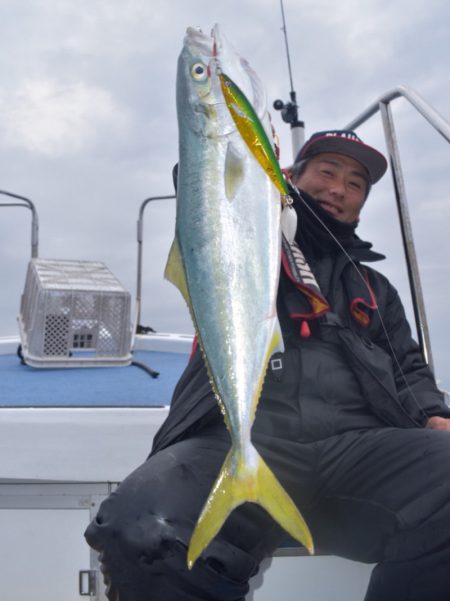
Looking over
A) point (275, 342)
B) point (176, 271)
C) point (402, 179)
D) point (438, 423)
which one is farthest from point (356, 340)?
point (402, 179)

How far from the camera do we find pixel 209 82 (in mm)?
1626

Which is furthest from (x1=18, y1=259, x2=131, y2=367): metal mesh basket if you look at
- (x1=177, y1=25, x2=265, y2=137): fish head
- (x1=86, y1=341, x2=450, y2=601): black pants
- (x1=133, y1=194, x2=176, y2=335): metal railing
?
(x1=177, y1=25, x2=265, y2=137): fish head

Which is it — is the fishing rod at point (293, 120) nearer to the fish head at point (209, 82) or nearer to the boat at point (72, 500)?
the boat at point (72, 500)

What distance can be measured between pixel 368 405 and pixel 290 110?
3.13m

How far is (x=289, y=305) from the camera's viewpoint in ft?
7.66

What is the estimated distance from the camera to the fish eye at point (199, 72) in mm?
1640

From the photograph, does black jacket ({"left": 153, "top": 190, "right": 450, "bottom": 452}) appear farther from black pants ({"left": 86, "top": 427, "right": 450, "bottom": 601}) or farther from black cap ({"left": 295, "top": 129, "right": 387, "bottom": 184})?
black cap ({"left": 295, "top": 129, "right": 387, "bottom": 184})

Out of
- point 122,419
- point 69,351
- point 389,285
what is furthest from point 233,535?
point 69,351

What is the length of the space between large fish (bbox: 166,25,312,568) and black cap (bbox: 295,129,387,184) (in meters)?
1.45

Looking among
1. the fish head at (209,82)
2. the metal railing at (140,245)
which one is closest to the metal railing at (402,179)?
the fish head at (209,82)

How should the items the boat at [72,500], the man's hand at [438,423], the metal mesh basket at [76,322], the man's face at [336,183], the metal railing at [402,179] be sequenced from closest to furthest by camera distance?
1. the man's hand at [438,423]
2. the boat at [72,500]
3. the man's face at [336,183]
4. the metal railing at [402,179]
5. the metal mesh basket at [76,322]

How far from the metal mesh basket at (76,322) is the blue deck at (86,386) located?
0.14 meters

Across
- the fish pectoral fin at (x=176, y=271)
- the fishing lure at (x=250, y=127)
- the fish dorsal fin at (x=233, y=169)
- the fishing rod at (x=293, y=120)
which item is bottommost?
the fish pectoral fin at (x=176, y=271)

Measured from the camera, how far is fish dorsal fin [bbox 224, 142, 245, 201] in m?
1.58
